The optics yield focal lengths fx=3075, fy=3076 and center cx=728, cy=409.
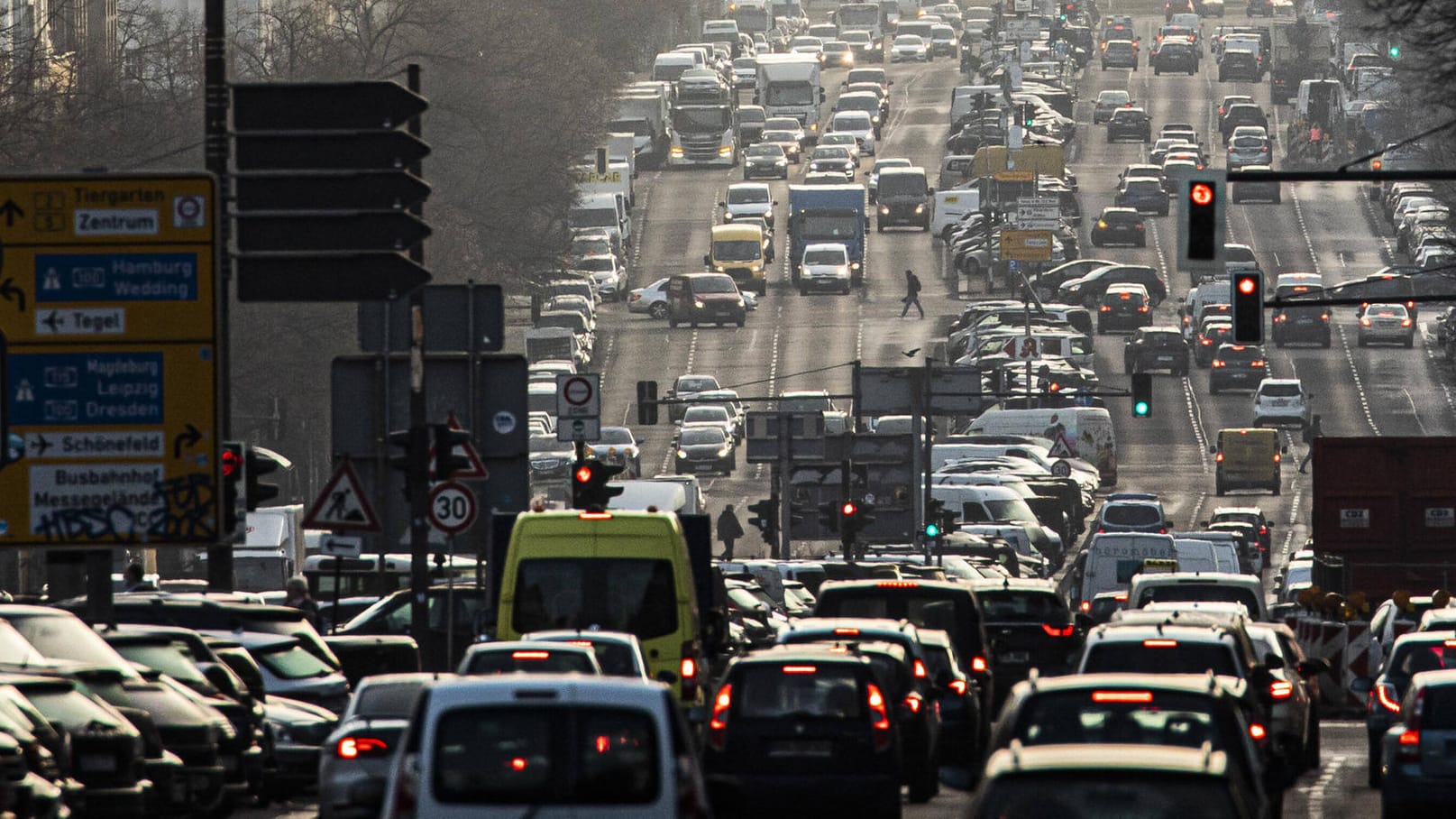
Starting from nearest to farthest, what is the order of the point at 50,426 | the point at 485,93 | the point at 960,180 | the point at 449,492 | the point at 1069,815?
the point at 1069,815 < the point at 50,426 < the point at 449,492 < the point at 485,93 < the point at 960,180

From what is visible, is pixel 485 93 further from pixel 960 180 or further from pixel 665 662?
pixel 665 662

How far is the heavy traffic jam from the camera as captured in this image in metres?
16.2

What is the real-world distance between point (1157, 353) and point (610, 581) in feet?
231

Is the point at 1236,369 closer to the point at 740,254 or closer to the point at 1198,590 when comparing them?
the point at 740,254

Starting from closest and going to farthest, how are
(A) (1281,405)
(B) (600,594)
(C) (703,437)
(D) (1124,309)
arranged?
(B) (600,594), (C) (703,437), (A) (1281,405), (D) (1124,309)

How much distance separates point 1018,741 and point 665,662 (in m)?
9.17

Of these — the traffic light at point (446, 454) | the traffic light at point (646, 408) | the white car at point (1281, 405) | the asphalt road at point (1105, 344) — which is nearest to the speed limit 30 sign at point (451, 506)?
the traffic light at point (446, 454)

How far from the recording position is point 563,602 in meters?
24.6

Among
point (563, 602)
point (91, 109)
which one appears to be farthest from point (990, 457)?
point (563, 602)

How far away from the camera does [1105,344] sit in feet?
326

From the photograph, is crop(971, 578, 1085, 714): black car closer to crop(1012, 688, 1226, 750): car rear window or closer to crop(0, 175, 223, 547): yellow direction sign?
crop(0, 175, 223, 547): yellow direction sign

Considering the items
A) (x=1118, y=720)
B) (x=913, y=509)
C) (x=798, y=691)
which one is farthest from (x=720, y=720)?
(x=913, y=509)

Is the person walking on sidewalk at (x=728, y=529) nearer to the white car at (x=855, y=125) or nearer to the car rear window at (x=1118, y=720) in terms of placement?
the car rear window at (x=1118, y=720)

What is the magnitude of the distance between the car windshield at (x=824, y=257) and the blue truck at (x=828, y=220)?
73 cm
